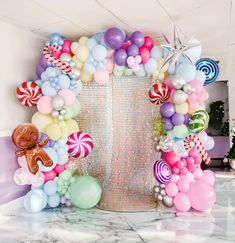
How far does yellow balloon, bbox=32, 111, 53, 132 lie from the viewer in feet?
10.8

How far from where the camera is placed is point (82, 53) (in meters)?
3.30

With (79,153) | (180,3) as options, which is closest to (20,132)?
(79,153)

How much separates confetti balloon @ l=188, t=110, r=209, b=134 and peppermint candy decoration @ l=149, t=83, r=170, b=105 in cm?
34

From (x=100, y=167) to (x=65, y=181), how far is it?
18.0 inches

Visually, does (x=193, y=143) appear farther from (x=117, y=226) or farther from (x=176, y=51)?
(x=117, y=226)

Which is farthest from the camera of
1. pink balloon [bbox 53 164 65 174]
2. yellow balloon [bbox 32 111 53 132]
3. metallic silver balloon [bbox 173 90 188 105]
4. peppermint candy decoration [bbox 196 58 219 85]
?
peppermint candy decoration [bbox 196 58 219 85]

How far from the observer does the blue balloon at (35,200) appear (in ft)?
10.7

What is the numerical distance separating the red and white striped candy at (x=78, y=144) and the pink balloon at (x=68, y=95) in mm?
325

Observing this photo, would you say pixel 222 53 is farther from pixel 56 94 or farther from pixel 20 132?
pixel 20 132

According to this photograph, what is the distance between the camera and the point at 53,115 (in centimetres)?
324

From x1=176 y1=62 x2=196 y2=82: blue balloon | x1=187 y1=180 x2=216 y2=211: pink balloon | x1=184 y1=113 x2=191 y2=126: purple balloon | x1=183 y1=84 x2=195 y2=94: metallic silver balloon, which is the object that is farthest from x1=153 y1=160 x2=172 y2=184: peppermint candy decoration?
x1=176 y1=62 x2=196 y2=82: blue balloon

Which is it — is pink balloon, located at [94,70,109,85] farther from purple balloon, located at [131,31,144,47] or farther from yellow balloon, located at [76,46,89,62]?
purple balloon, located at [131,31,144,47]

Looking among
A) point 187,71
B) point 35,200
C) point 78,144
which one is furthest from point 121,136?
point 35,200

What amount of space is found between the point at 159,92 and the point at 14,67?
1.51 metres
